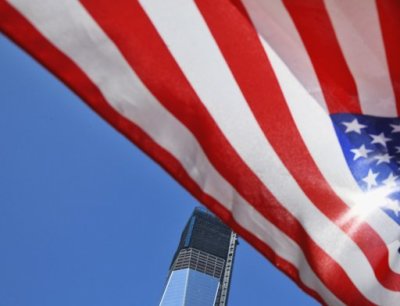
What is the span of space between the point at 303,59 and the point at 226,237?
151832 mm

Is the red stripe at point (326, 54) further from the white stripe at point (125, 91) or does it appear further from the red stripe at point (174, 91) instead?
the white stripe at point (125, 91)

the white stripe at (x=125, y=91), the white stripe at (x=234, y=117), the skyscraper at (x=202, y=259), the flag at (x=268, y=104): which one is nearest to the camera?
the white stripe at (x=125, y=91)

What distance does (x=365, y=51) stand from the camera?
3.69 m

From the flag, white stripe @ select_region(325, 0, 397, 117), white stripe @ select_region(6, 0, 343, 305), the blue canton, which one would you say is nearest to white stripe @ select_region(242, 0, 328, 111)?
the flag

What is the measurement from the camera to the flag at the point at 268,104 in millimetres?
3213

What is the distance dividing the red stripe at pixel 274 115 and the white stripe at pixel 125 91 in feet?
1.45

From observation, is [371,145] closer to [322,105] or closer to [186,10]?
[322,105]

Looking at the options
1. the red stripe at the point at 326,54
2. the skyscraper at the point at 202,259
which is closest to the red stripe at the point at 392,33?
the red stripe at the point at 326,54

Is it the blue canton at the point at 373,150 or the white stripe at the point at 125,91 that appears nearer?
the white stripe at the point at 125,91

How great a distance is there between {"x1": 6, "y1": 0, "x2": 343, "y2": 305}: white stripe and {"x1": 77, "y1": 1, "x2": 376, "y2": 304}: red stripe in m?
0.05

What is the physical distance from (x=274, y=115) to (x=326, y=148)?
18.9 inches

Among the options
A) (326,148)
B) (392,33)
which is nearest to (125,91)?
(326,148)

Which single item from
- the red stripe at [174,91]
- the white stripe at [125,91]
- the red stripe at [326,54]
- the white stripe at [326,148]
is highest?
→ the red stripe at [326,54]

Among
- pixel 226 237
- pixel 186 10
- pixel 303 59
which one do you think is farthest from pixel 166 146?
pixel 226 237
